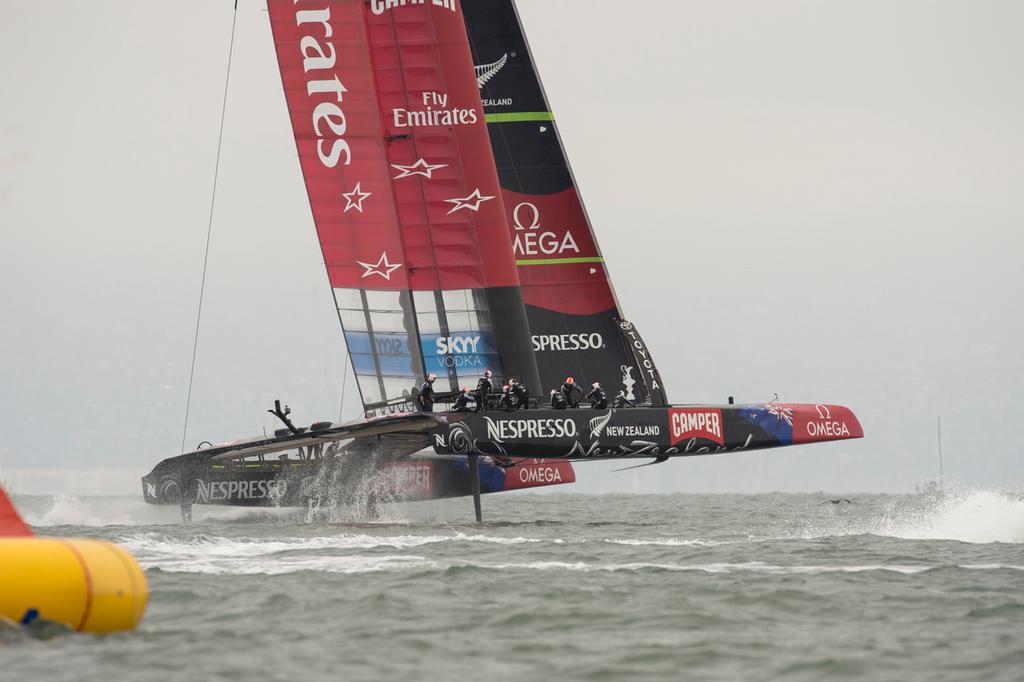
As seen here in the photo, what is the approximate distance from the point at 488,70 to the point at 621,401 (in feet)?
19.1

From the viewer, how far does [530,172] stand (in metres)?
22.9

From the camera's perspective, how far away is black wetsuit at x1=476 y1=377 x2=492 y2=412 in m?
19.7

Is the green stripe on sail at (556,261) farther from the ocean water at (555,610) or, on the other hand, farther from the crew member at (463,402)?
the ocean water at (555,610)

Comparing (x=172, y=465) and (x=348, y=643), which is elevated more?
(x=172, y=465)

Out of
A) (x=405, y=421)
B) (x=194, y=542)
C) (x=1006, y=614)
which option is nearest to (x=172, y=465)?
(x=405, y=421)

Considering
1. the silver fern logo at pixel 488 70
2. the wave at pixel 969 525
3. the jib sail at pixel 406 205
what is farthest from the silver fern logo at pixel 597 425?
the silver fern logo at pixel 488 70

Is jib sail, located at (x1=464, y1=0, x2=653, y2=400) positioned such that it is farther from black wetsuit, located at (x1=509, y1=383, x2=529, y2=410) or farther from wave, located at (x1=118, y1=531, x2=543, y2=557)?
wave, located at (x1=118, y1=531, x2=543, y2=557)

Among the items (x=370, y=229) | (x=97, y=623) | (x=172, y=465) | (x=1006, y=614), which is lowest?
(x=1006, y=614)

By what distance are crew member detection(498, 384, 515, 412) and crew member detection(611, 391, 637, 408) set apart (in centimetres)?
149

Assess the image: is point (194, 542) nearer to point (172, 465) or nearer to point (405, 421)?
point (405, 421)

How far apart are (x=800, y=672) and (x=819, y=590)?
11.4ft

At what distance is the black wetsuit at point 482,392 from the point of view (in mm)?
19734

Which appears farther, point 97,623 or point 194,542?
point 194,542

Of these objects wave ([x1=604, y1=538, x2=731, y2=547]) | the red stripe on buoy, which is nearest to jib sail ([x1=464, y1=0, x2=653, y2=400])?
wave ([x1=604, y1=538, x2=731, y2=547])
